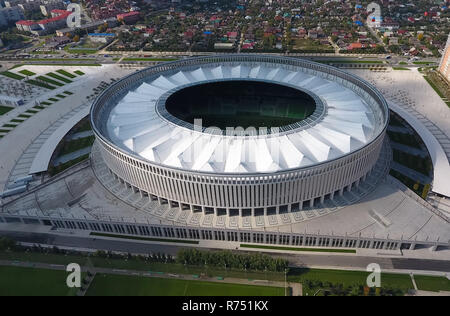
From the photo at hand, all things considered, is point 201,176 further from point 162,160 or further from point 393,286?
point 393,286

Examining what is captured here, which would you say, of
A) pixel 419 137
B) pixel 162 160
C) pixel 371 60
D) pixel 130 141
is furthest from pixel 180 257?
pixel 371 60

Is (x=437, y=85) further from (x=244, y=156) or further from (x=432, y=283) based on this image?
(x=244, y=156)

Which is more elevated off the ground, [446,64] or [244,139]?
[244,139]

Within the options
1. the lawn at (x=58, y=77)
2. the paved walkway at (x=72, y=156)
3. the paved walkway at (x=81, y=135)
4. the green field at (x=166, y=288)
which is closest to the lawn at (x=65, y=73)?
the lawn at (x=58, y=77)

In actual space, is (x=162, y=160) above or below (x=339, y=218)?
above

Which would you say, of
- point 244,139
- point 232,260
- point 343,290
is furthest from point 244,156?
point 343,290

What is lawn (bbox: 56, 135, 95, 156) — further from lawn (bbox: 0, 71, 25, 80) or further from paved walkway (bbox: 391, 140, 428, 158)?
paved walkway (bbox: 391, 140, 428, 158)
